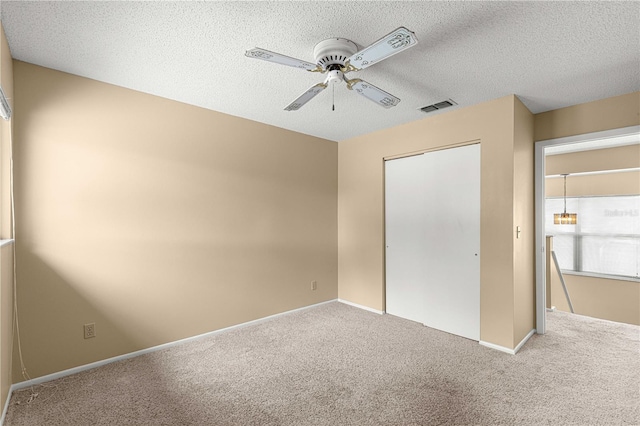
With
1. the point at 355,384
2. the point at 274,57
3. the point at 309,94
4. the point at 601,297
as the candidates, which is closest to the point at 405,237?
the point at 355,384

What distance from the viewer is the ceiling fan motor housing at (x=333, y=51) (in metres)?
1.88

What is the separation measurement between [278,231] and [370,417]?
2.35 m

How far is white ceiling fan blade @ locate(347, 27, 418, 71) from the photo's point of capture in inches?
55.5

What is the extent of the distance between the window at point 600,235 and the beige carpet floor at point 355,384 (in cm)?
301

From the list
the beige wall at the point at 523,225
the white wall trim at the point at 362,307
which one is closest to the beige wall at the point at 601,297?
the beige wall at the point at 523,225

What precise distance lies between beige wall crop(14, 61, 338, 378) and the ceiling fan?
1.42m

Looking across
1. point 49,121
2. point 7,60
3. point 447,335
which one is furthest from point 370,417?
point 7,60

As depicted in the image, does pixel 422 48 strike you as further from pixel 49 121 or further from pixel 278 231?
pixel 49 121

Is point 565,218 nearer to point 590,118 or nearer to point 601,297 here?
point 601,297

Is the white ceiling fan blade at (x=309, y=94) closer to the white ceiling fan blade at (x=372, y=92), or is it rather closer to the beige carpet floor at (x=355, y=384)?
the white ceiling fan blade at (x=372, y=92)

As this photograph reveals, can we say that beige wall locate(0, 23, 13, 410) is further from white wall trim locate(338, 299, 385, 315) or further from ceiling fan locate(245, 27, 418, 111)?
white wall trim locate(338, 299, 385, 315)

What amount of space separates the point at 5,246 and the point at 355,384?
8.49 feet

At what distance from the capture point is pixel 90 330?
Result: 248 centimetres

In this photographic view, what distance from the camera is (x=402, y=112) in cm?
328
